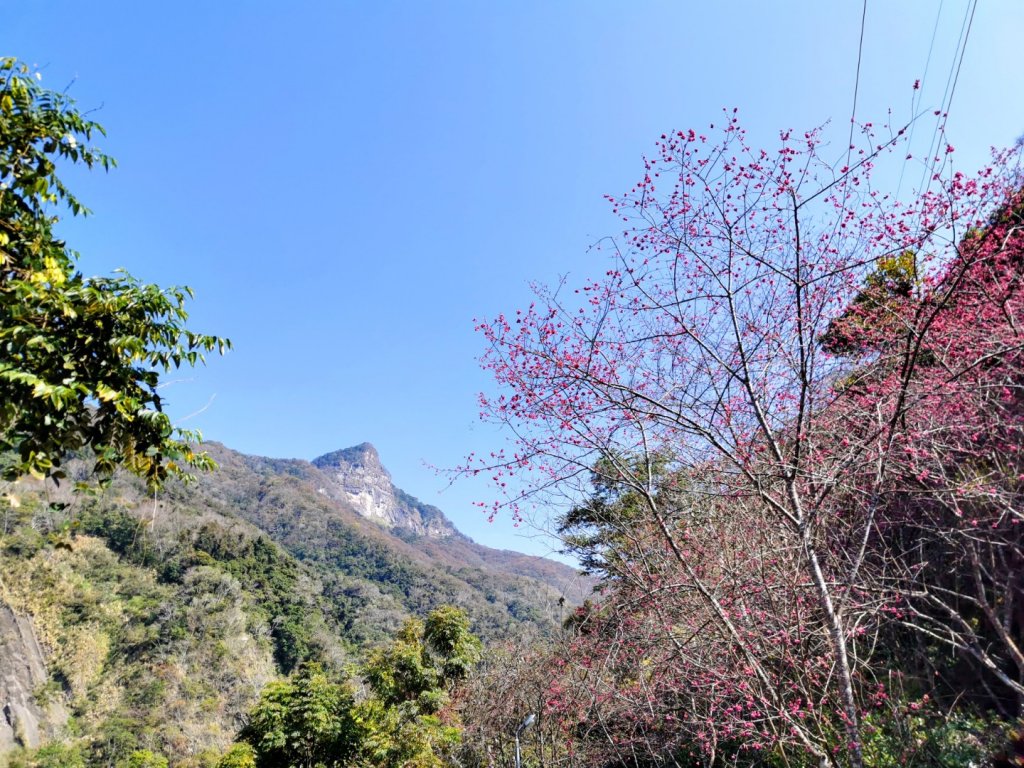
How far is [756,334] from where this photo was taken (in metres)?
2.86

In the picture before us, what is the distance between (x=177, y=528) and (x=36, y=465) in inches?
2095

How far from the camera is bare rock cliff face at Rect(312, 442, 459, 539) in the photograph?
180 metres

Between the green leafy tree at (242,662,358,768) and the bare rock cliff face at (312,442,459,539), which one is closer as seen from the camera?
the green leafy tree at (242,662,358,768)

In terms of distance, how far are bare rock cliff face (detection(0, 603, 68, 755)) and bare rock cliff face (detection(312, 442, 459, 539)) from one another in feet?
487

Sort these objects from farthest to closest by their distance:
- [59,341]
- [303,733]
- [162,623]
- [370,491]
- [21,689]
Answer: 1. [370,491]
2. [162,623]
3. [21,689]
4. [303,733]
5. [59,341]

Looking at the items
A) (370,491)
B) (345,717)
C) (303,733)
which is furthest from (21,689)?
(370,491)

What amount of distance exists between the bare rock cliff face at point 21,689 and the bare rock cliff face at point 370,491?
148494mm

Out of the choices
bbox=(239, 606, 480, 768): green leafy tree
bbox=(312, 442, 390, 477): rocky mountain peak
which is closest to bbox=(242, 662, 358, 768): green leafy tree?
bbox=(239, 606, 480, 768): green leafy tree

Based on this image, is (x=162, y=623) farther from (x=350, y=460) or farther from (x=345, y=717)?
(x=350, y=460)

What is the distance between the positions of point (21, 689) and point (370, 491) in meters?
165

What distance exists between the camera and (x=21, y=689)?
1032 inches

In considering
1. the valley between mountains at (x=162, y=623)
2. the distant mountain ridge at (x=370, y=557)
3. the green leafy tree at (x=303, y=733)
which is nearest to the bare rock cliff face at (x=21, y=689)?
the valley between mountains at (x=162, y=623)

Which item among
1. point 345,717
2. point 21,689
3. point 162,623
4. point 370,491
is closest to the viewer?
point 345,717

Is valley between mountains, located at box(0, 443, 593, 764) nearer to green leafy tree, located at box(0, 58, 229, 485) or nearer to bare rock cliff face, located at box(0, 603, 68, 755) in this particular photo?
bare rock cliff face, located at box(0, 603, 68, 755)
